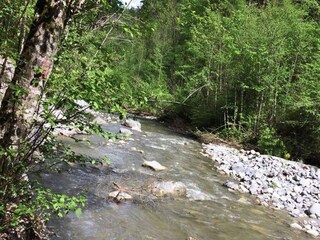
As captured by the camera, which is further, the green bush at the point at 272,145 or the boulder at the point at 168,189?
the green bush at the point at 272,145

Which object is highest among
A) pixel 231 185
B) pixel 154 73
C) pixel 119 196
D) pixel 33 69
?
pixel 33 69

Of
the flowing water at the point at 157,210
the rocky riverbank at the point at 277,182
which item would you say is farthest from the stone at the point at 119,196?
the rocky riverbank at the point at 277,182

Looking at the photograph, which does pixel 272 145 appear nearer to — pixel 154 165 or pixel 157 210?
pixel 154 165

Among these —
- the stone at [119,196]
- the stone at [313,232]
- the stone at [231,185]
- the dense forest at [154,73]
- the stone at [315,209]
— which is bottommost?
the stone at [231,185]

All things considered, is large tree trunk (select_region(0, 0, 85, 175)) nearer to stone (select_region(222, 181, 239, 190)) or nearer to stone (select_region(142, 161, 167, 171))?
stone (select_region(142, 161, 167, 171))

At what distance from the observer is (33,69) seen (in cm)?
287

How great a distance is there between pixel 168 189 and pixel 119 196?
139cm

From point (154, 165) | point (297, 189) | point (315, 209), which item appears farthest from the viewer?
point (297, 189)

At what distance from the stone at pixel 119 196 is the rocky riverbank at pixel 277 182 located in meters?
3.34

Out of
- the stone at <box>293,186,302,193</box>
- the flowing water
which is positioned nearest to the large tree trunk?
the flowing water

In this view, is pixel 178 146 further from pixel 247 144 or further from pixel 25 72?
pixel 25 72

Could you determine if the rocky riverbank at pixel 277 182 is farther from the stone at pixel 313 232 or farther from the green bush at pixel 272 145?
the green bush at pixel 272 145

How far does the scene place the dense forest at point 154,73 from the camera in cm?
292

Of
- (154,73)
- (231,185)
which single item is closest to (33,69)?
(231,185)
